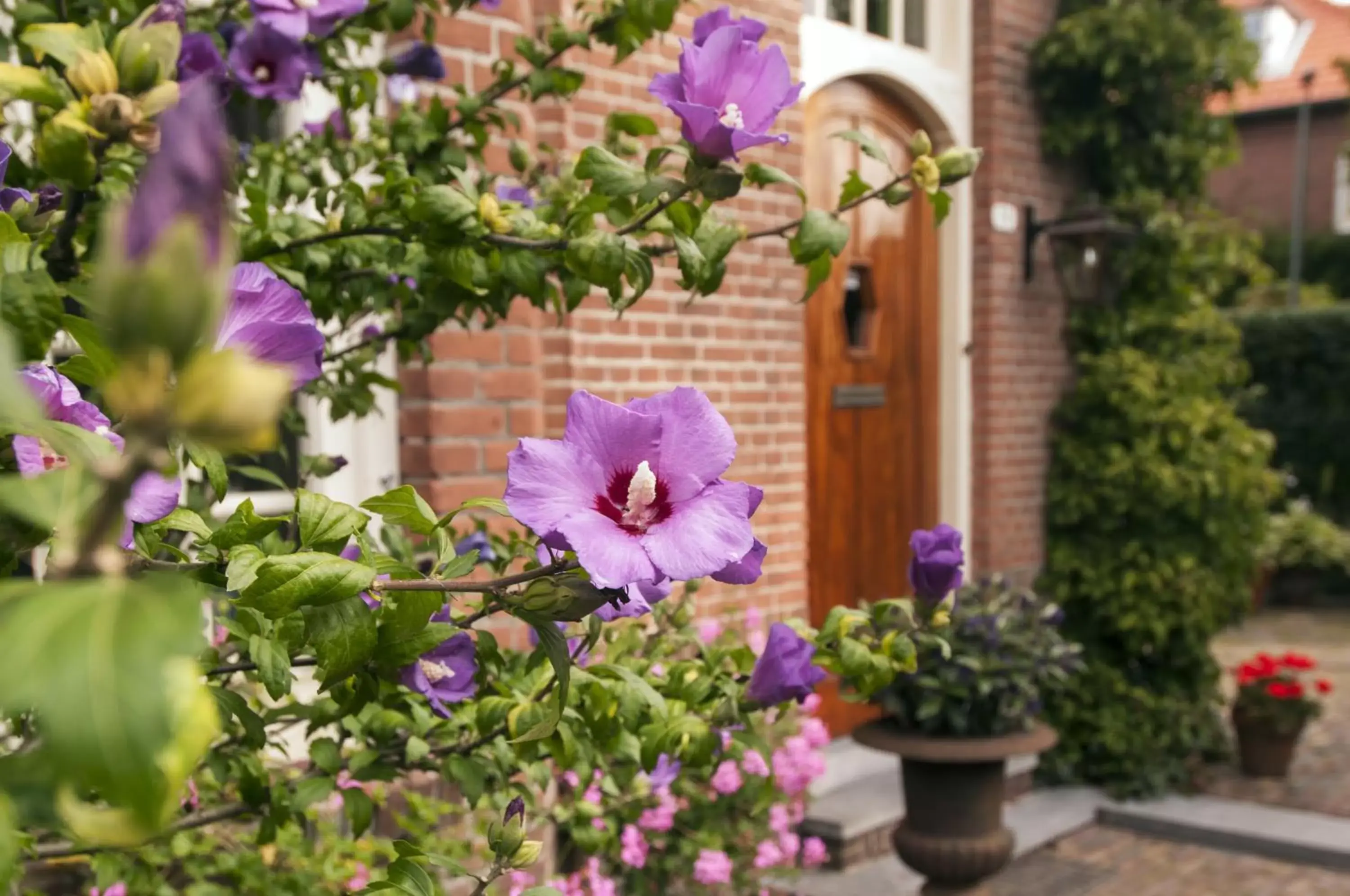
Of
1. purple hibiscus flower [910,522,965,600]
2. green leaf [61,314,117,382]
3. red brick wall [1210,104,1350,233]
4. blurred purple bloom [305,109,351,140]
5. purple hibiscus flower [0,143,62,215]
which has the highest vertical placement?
red brick wall [1210,104,1350,233]

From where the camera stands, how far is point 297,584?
75 cm

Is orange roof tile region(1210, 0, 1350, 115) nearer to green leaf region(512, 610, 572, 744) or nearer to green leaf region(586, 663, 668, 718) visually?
green leaf region(586, 663, 668, 718)

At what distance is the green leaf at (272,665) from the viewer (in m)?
0.93

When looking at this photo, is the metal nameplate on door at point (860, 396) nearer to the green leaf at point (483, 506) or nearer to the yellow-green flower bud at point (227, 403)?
A: the green leaf at point (483, 506)

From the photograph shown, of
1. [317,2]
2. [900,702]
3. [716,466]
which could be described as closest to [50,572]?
[716,466]

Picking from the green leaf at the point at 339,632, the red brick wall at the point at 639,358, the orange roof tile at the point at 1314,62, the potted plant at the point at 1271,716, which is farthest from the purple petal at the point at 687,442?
the orange roof tile at the point at 1314,62

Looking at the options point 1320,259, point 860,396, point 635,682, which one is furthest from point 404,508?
point 1320,259

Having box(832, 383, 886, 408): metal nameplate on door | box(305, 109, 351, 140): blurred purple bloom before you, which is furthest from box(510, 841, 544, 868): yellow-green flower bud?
box(832, 383, 886, 408): metal nameplate on door

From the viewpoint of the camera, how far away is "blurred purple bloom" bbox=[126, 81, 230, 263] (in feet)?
1.14

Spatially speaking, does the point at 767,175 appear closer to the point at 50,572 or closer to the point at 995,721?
the point at 50,572

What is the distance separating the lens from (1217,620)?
18.3 feet

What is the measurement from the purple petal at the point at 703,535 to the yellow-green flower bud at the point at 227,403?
1.22 feet

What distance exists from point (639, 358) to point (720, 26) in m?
2.74

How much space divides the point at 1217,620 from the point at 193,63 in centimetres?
531
